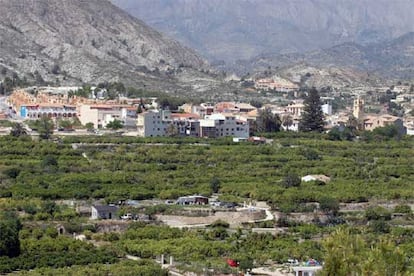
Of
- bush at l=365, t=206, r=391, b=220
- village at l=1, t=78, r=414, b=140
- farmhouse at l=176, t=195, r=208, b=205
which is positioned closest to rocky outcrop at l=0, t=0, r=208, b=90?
village at l=1, t=78, r=414, b=140

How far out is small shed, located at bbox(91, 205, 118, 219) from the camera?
157 feet

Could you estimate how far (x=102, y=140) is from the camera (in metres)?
69.1

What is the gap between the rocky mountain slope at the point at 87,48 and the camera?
121 metres

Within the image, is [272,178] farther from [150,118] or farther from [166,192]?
[150,118]

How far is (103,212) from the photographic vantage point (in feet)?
158

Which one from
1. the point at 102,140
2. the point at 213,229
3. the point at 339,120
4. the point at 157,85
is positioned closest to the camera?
the point at 213,229

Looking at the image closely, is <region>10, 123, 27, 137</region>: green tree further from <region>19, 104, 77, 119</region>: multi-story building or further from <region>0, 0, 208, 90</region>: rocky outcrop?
<region>0, 0, 208, 90</region>: rocky outcrop

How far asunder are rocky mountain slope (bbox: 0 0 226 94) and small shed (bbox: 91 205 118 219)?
2667 inches

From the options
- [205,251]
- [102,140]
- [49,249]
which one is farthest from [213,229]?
[102,140]

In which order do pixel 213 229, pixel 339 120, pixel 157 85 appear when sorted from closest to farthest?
pixel 213 229 → pixel 339 120 → pixel 157 85

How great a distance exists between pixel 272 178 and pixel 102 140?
14159 millimetres

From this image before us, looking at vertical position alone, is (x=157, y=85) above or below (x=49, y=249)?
above

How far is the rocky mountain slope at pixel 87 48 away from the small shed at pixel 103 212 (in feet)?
222

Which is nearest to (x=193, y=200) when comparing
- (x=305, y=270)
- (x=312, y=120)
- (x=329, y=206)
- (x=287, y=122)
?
(x=329, y=206)
